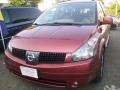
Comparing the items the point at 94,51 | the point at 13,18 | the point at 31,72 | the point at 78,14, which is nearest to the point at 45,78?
the point at 31,72

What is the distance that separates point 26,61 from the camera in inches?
132

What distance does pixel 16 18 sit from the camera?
22.6 ft

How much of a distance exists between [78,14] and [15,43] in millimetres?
1537

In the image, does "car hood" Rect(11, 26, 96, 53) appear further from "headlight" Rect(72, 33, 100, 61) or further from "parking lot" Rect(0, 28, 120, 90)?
"parking lot" Rect(0, 28, 120, 90)

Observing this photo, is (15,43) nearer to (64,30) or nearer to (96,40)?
(64,30)

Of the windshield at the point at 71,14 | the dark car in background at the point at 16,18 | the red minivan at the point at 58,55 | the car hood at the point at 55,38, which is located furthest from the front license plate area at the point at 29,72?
the dark car in background at the point at 16,18

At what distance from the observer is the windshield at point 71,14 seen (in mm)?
4293

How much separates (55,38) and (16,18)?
12.4ft

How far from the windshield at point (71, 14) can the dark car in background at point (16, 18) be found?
5.55ft

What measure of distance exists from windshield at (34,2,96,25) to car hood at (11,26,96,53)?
1.25ft

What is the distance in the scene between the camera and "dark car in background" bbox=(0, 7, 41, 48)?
628 cm

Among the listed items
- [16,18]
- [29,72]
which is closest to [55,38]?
[29,72]

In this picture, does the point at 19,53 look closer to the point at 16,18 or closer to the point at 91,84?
the point at 91,84

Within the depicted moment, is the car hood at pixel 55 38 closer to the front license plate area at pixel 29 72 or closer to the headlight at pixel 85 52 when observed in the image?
the headlight at pixel 85 52
